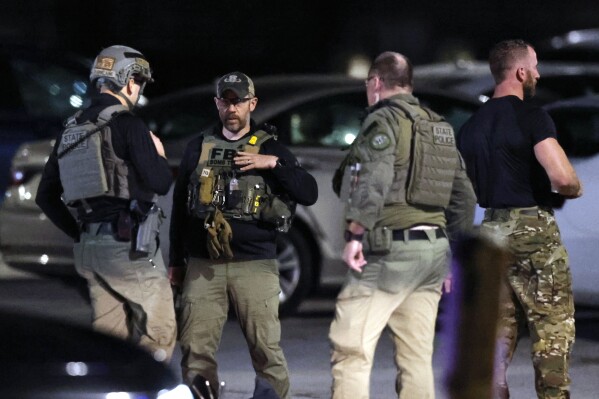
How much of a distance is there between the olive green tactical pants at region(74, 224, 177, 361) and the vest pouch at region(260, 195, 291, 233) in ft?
1.70

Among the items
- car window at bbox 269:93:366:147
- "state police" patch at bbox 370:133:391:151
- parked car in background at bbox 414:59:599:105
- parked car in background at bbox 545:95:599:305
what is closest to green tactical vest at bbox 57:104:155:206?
"state police" patch at bbox 370:133:391:151

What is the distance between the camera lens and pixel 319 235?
10.2m

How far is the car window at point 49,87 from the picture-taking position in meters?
12.6

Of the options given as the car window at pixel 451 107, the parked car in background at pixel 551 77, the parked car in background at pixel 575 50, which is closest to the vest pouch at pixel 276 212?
the car window at pixel 451 107

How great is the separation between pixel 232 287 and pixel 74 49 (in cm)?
1508

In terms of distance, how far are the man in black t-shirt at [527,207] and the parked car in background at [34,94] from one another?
5.88 metres

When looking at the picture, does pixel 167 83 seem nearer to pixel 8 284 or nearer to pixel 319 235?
pixel 8 284

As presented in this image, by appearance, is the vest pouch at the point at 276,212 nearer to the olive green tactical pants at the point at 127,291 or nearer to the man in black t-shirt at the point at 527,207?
the olive green tactical pants at the point at 127,291

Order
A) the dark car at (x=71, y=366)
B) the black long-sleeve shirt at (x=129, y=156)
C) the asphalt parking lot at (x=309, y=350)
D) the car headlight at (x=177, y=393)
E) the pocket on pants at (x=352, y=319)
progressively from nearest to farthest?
the dark car at (x=71, y=366) < the car headlight at (x=177, y=393) < the pocket on pants at (x=352, y=319) < the black long-sleeve shirt at (x=129, y=156) < the asphalt parking lot at (x=309, y=350)

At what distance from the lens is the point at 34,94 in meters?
12.6

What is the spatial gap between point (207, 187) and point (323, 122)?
3.87 meters

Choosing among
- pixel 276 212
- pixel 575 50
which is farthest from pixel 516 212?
pixel 575 50

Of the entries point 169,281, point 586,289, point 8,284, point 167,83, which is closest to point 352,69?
point 167,83

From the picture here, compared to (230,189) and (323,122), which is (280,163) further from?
(323,122)
